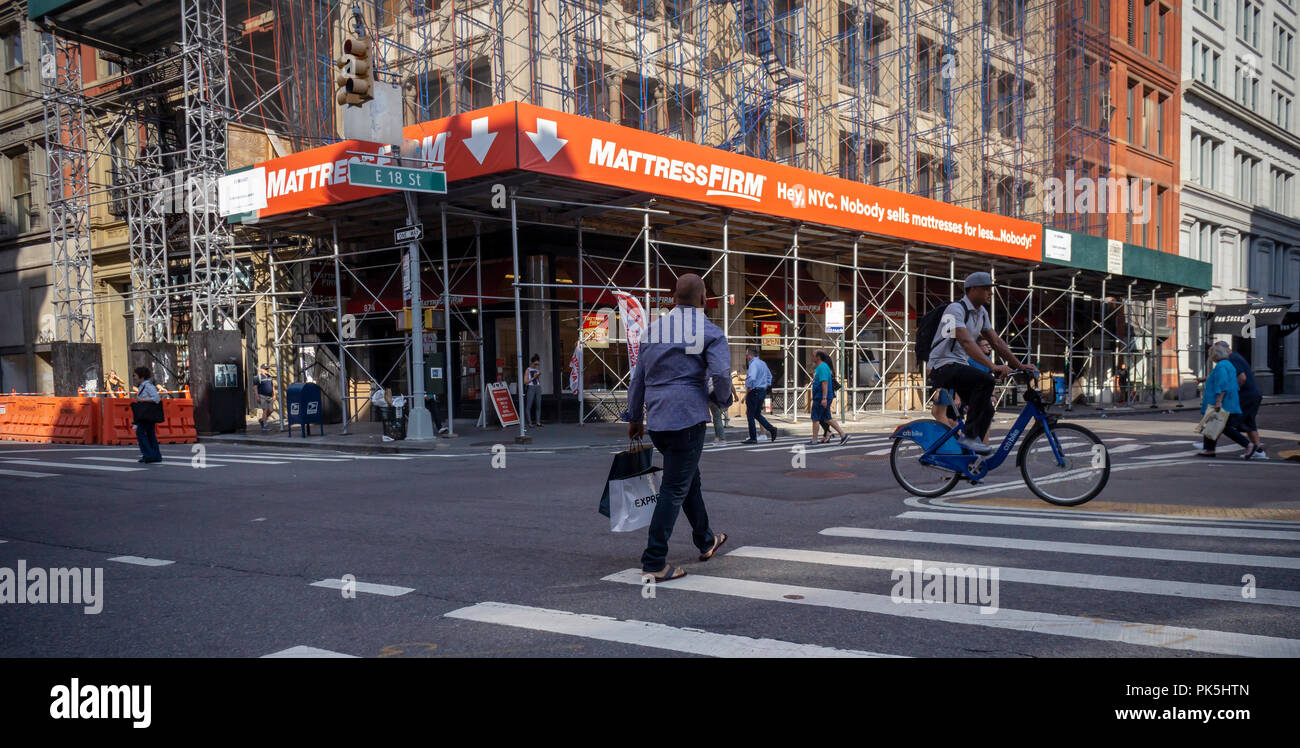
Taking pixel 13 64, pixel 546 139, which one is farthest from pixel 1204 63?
pixel 13 64

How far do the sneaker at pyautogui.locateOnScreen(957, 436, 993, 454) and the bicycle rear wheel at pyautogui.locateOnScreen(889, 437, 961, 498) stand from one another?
0.45m

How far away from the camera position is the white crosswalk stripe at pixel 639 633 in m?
4.00

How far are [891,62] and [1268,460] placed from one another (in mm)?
20643

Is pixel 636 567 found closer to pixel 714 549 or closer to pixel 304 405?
pixel 714 549

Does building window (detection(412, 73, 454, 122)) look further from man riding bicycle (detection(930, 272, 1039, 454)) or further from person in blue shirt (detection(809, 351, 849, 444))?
man riding bicycle (detection(930, 272, 1039, 454))

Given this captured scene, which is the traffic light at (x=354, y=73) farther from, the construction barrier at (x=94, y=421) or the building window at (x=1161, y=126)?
the building window at (x=1161, y=126)

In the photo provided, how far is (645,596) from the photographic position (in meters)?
5.12

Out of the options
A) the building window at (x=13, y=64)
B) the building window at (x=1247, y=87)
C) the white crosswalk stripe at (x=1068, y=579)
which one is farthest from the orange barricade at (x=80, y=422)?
the building window at (x=1247, y=87)

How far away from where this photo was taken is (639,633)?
4340 millimetres

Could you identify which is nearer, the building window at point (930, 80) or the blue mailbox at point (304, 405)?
the blue mailbox at point (304, 405)

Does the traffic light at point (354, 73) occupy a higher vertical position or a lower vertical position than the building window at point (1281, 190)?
lower

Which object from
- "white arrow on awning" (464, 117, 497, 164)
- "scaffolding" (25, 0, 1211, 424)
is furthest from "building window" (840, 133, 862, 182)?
"white arrow on awning" (464, 117, 497, 164)

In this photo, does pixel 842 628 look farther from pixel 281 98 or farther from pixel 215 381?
pixel 281 98

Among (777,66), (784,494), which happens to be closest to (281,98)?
(777,66)
